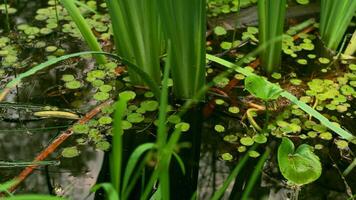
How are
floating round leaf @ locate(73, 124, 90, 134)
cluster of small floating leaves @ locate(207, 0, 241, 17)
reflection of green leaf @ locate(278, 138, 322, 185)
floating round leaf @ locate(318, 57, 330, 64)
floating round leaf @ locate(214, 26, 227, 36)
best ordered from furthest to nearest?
cluster of small floating leaves @ locate(207, 0, 241, 17) → floating round leaf @ locate(214, 26, 227, 36) → floating round leaf @ locate(318, 57, 330, 64) → floating round leaf @ locate(73, 124, 90, 134) → reflection of green leaf @ locate(278, 138, 322, 185)

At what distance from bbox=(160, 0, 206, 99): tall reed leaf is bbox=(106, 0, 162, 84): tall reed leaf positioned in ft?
0.20

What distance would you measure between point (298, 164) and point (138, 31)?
0.59m

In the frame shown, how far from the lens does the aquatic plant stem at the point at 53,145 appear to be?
141 centimetres

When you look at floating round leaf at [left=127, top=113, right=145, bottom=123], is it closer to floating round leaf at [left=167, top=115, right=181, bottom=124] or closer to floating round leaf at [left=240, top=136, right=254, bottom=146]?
floating round leaf at [left=167, top=115, right=181, bottom=124]

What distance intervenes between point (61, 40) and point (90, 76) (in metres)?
0.27

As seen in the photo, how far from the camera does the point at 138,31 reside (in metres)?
1.56

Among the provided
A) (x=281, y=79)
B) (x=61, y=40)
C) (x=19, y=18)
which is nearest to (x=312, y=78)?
(x=281, y=79)

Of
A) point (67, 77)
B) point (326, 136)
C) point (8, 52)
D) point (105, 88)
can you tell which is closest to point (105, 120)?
point (105, 88)

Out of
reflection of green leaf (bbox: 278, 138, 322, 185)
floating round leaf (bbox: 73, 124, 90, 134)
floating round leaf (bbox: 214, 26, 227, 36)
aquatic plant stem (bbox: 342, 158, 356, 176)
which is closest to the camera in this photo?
reflection of green leaf (bbox: 278, 138, 322, 185)

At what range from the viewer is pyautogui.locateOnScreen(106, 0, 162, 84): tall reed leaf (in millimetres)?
1500

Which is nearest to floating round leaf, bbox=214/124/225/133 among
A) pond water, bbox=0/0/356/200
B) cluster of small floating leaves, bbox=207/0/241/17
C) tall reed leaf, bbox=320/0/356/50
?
pond water, bbox=0/0/356/200

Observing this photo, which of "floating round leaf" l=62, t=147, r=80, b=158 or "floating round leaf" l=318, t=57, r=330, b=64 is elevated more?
"floating round leaf" l=318, t=57, r=330, b=64

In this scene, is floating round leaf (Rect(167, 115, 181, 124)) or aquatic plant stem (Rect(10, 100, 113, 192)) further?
floating round leaf (Rect(167, 115, 181, 124))

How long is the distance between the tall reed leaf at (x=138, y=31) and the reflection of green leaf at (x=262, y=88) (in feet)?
1.02
